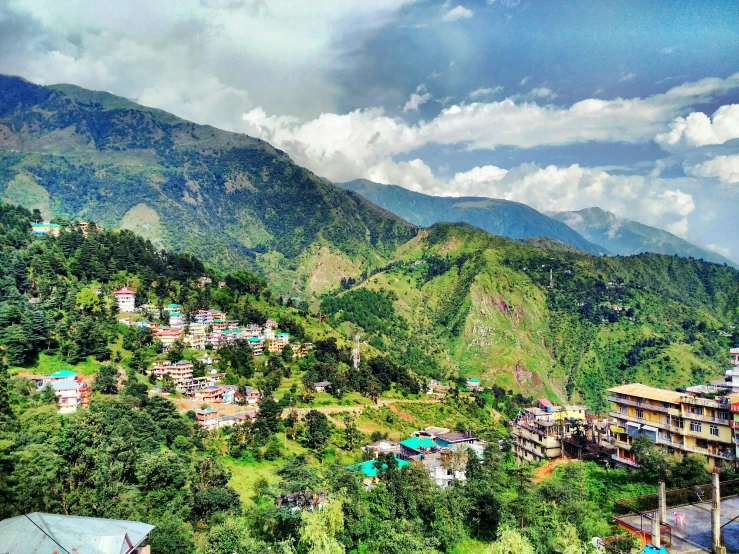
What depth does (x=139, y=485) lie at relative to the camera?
26.7 metres

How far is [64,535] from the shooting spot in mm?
14805

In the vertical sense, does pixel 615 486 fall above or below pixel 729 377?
below

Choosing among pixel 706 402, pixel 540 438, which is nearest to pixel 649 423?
pixel 706 402

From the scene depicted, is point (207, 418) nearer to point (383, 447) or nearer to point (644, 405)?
point (383, 447)

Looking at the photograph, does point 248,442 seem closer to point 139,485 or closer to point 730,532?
point 139,485

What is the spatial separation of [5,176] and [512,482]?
20246cm

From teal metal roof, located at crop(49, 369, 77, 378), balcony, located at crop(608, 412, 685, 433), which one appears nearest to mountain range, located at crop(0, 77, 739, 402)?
teal metal roof, located at crop(49, 369, 77, 378)

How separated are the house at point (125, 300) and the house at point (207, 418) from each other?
77.8 feet

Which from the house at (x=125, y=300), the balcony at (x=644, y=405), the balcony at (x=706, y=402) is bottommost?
the balcony at (x=644, y=405)

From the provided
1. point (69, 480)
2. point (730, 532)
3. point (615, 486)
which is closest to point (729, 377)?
point (615, 486)

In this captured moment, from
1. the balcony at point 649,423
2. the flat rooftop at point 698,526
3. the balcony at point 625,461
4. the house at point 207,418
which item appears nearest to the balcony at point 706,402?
the balcony at point 649,423

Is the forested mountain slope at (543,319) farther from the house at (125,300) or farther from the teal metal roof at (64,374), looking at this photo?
the teal metal roof at (64,374)

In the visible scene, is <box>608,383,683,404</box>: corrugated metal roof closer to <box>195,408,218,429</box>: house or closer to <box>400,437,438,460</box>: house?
<box>400,437,438,460</box>: house

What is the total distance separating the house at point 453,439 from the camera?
52553mm
